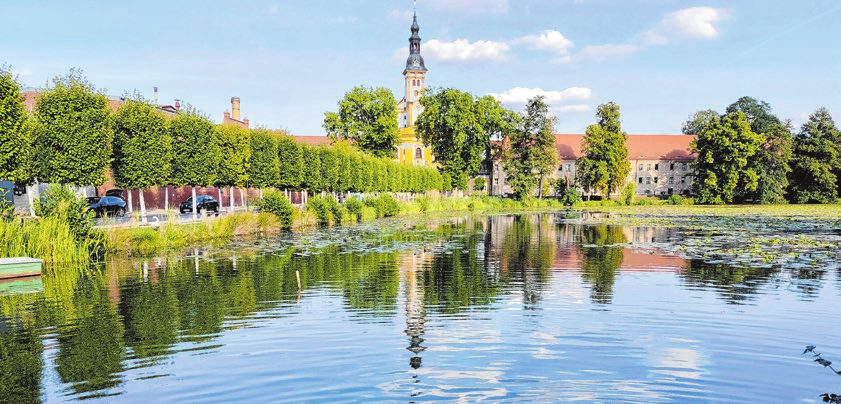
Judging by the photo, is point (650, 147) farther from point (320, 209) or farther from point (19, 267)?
point (19, 267)

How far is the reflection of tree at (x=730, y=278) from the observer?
45.6 feet

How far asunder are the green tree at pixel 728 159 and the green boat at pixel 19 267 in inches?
3068

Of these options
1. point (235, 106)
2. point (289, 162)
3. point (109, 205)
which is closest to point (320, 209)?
point (289, 162)

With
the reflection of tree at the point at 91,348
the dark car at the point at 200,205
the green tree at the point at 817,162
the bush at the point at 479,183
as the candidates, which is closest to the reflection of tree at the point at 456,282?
the reflection of tree at the point at 91,348

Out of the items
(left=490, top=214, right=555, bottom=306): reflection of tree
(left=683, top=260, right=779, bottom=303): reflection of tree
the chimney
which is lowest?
(left=683, top=260, right=779, bottom=303): reflection of tree

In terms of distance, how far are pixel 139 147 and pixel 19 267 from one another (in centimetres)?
Result: 1117

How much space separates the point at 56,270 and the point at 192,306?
7954mm

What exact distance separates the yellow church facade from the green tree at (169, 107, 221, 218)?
76276mm

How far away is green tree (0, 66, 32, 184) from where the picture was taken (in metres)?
18.6

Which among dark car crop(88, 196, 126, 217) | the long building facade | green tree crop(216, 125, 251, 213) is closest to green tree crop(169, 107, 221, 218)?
green tree crop(216, 125, 251, 213)

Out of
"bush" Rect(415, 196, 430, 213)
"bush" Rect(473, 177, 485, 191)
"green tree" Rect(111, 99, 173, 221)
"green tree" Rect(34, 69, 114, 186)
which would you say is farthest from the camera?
"bush" Rect(473, 177, 485, 191)

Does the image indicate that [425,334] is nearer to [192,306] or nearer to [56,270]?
[192,306]

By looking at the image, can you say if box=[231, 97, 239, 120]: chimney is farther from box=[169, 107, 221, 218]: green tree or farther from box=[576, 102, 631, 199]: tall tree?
box=[169, 107, 221, 218]: green tree

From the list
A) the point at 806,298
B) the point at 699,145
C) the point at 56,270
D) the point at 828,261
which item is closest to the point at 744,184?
the point at 699,145
